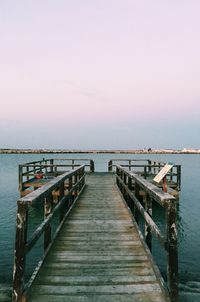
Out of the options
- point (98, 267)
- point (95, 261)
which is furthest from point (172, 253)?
point (95, 261)

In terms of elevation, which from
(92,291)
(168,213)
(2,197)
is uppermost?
(168,213)

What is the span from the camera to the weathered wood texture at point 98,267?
12.9 feet

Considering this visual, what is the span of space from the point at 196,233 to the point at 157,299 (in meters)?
10.00

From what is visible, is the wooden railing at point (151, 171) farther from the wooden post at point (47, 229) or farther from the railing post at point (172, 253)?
the railing post at point (172, 253)

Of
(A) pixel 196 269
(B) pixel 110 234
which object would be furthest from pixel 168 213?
(A) pixel 196 269

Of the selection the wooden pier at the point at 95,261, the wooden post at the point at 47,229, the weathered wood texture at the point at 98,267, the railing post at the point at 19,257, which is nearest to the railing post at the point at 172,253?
the wooden pier at the point at 95,261

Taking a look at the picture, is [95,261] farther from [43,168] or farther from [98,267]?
[43,168]

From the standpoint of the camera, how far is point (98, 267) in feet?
15.7

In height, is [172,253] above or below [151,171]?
above

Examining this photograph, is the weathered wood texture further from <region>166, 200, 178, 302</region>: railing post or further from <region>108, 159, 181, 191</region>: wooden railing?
<region>108, 159, 181, 191</region>: wooden railing

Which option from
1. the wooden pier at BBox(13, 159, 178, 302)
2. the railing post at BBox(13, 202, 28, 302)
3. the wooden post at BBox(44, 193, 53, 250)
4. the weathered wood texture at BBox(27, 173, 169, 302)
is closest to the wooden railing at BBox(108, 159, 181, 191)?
the weathered wood texture at BBox(27, 173, 169, 302)

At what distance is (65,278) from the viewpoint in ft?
14.3

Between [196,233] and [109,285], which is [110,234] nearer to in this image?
[109,285]

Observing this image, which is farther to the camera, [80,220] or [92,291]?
[80,220]
